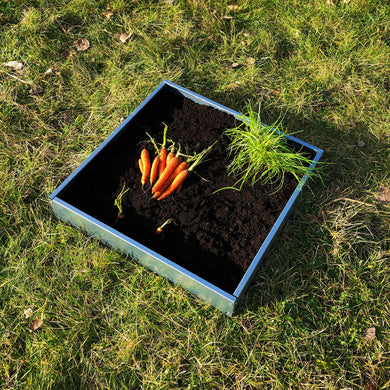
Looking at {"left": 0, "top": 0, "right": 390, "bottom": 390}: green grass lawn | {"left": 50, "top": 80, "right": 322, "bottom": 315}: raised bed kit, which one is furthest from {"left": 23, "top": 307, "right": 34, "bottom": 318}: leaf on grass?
{"left": 50, "top": 80, "right": 322, "bottom": 315}: raised bed kit

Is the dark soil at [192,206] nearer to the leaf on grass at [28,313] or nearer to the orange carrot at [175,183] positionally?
the orange carrot at [175,183]

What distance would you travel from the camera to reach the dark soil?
2.58 meters

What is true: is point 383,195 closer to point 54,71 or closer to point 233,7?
point 233,7

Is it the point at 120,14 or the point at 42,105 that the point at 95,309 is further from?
the point at 120,14

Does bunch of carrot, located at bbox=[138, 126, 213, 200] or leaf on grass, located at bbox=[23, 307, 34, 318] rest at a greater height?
bunch of carrot, located at bbox=[138, 126, 213, 200]

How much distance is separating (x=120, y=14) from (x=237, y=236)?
2.99 metres

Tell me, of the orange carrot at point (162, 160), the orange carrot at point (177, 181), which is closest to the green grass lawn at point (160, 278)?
the orange carrot at point (177, 181)

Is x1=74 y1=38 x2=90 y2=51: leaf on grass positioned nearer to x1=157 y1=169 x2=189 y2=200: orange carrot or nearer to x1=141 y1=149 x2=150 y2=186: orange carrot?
x1=141 y1=149 x2=150 y2=186: orange carrot

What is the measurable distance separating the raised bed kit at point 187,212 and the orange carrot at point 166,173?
0.10m

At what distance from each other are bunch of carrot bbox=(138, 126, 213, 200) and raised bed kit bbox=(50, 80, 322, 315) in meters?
A: 0.06

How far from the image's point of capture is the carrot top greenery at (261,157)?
279 cm

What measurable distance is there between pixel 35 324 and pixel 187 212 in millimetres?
1172

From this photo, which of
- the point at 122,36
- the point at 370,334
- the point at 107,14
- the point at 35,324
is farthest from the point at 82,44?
the point at 370,334

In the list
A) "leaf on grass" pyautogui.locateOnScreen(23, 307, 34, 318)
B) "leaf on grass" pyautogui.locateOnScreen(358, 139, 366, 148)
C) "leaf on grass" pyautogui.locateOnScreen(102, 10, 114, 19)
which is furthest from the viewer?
"leaf on grass" pyautogui.locateOnScreen(102, 10, 114, 19)
